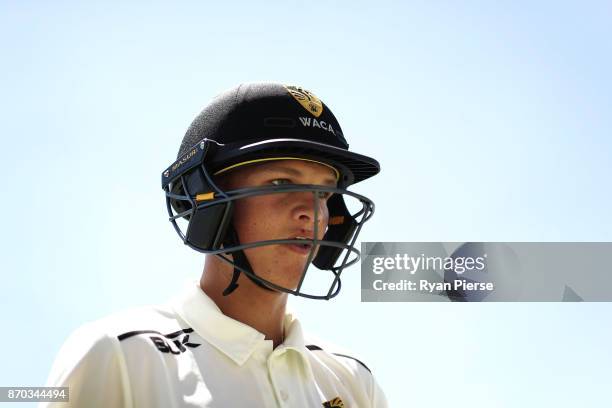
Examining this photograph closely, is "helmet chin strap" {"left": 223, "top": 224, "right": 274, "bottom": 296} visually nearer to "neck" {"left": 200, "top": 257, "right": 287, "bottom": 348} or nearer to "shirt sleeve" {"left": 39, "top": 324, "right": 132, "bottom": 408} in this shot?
"neck" {"left": 200, "top": 257, "right": 287, "bottom": 348}

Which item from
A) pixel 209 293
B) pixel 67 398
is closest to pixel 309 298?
pixel 209 293

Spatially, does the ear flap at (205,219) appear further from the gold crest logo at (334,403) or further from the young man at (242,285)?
the gold crest logo at (334,403)

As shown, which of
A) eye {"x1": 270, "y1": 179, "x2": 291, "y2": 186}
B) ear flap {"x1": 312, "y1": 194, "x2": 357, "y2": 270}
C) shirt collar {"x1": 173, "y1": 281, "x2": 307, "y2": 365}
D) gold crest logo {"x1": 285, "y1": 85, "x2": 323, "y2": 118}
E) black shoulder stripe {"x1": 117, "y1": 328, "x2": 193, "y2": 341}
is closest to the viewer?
black shoulder stripe {"x1": 117, "y1": 328, "x2": 193, "y2": 341}

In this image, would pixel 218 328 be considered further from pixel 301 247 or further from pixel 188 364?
pixel 301 247

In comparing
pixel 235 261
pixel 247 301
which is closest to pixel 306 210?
pixel 235 261

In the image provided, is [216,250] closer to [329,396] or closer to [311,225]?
[311,225]

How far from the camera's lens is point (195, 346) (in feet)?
9.68

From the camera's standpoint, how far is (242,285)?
3.14 meters

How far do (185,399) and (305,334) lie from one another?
0.93 m

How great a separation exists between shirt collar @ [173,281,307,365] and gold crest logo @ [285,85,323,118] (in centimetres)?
94

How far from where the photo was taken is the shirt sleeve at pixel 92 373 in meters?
2.62

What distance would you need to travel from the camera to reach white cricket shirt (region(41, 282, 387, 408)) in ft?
8.79

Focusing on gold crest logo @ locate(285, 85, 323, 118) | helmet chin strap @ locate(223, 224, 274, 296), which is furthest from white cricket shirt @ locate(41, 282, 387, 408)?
gold crest logo @ locate(285, 85, 323, 118)

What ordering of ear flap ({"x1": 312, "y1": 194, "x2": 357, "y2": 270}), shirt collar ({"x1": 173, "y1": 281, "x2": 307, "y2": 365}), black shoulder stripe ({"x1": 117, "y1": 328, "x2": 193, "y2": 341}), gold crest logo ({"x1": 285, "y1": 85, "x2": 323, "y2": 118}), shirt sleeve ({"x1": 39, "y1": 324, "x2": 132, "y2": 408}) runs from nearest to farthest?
shirt sleeve ({"x1": 39, "y1": 324, "x2": 132, "y2": 408}) < black shoulder stripe ({"x1": 117, "y1": 328, "x2": 193, "y2": 341}) < shirt collar ({"x1": 173, "y1": 281, "x2": 307, "y2": 365}) < gold crest logo ({"x1": 285, "y1": 85, "x2": 323, "y2": 118}) < ear flap ({"x1": 312, "y1": 194, "x2": 357, "y2": 270})
